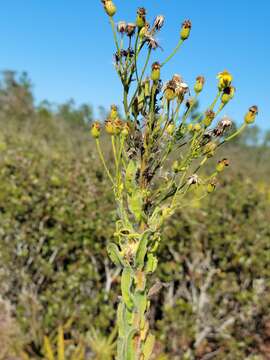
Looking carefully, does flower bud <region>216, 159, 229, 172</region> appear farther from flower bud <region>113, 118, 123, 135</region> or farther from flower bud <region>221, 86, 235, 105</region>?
flower bud <region>113, 118, 123, 135</region>

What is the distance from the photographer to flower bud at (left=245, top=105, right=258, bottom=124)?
153 cm

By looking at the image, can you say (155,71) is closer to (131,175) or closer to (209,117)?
(209,117)

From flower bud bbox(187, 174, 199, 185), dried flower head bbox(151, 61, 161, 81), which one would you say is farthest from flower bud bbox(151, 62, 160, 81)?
flower bud bbox(187, 174, 199, 185)

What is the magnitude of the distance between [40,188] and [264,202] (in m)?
2.41

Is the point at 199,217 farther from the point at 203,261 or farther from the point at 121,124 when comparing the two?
the point at 121,124

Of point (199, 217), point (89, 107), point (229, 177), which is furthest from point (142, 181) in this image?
point (89, 107)

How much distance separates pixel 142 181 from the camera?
4.84ft

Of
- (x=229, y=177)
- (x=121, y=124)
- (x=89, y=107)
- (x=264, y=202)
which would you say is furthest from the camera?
(x=89, y=107)

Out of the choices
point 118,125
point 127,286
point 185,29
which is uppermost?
point 185,29

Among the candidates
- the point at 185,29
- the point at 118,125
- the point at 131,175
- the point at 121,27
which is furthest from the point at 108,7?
the point at 131,175

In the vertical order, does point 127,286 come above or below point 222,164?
below

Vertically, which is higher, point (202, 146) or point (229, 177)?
point (229, 177)

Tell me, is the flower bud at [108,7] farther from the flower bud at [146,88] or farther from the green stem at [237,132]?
the green stem at [237,132]

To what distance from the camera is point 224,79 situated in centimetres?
142
